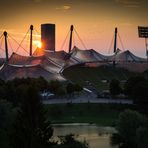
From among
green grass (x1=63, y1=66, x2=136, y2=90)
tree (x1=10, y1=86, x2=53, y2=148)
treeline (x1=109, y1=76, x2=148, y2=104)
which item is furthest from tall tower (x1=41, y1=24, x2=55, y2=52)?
tree (x1=10, y1=86, x2=53, y2=148)

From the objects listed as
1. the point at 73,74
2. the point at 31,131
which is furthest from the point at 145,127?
the point at 73,74

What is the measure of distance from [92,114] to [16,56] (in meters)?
42.1

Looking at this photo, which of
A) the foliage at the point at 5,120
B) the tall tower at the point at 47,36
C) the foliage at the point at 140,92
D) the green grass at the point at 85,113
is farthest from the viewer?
the tall tower at the point at 47,36

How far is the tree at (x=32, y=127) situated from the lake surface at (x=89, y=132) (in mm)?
8705

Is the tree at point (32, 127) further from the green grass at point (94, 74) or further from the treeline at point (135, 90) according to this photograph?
the green grass at point (94, 74)

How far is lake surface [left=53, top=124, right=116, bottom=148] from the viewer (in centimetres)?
3438

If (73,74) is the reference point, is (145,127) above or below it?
below

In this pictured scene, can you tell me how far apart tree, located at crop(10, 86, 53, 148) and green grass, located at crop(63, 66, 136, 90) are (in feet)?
166

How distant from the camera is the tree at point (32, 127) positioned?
24484 mm

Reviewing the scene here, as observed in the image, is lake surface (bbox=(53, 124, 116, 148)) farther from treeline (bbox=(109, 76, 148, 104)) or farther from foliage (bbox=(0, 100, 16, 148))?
treeline (bbox=(109, 76, 148, 104))

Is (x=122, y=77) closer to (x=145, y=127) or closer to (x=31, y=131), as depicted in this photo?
(x=145, y=127)

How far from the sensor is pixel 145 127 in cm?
3152

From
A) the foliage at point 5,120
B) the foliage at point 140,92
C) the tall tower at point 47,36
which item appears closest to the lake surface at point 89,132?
the foliage at point 5,120

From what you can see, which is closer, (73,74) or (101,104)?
(101,104)
